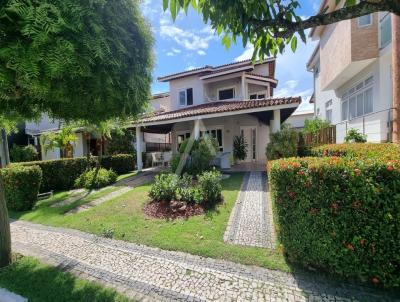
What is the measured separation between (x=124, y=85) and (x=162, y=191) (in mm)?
5025

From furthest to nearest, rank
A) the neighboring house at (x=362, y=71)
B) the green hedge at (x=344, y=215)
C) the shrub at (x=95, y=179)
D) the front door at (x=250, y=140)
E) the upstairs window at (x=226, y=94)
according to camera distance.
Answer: the upstairs window at (x=226, y=94), the front door at (x=250, y=140), the shrub at (x=95, y=179), the neighboring house at (x=362, y=71), the green hedge at (x=344, y=215)

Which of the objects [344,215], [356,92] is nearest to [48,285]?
[344,215]

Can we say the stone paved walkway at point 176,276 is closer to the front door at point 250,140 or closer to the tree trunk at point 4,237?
the tree trunk at point 4,237

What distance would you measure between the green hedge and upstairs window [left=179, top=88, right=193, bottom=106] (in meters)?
16.5

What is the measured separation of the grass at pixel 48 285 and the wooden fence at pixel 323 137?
42.3 ft

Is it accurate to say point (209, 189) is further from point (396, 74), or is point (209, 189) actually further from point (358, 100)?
point (358, 100)

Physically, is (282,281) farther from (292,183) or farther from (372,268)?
(292,183)

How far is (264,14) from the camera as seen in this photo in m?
2.46

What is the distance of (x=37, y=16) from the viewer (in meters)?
2.18

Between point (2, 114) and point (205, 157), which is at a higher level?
point (2, 114)

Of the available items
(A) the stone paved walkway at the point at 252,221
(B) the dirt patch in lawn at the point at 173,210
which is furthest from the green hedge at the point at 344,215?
(B) the dirt patch in lawn at the point at 173,210

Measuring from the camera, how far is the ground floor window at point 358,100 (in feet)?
35.8

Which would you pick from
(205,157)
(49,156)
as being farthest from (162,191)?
(49,156)

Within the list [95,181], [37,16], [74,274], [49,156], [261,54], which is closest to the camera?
[37,16]
